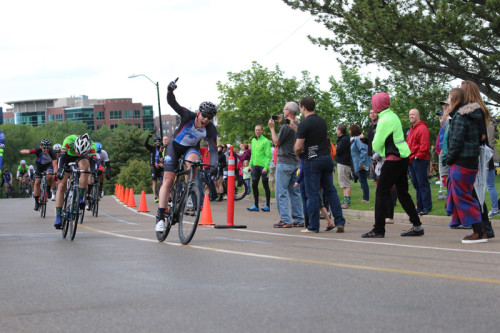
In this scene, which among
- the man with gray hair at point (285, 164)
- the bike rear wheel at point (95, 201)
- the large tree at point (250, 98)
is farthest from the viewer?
the large tree at point (250, 98)

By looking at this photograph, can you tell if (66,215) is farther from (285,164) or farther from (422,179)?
(422,179)

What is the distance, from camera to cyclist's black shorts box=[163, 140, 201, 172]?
10578 mm

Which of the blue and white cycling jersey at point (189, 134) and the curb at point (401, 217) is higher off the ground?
the blue and white cycling jersey at point (189, 134)

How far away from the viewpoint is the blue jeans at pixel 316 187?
38.4ft

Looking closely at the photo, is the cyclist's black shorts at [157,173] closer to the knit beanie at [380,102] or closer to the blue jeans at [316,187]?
Answer: the blue jeans at [316,187]

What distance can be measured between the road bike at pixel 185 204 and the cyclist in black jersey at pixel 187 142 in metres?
0.10

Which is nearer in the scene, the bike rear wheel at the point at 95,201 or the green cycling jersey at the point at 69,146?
the green cycling jersey at the point at 69,146

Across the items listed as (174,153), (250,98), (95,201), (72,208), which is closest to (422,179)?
(174,153)

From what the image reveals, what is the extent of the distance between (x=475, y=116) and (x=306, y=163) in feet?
9.61

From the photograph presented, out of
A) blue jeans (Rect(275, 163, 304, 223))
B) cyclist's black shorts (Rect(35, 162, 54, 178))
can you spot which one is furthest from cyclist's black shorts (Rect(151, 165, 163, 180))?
blue jeans (Rect(275, 163, 304, 223))

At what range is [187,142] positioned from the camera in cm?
1068

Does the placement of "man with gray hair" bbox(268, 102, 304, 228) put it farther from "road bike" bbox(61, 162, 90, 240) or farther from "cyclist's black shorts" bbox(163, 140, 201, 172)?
"road bike" bbox(61, 162, 90, 240)

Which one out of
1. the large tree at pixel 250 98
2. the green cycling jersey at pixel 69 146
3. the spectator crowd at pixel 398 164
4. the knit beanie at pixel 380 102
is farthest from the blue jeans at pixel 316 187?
the large tree at pixel 250 98

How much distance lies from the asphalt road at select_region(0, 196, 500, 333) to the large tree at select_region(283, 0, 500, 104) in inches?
392
